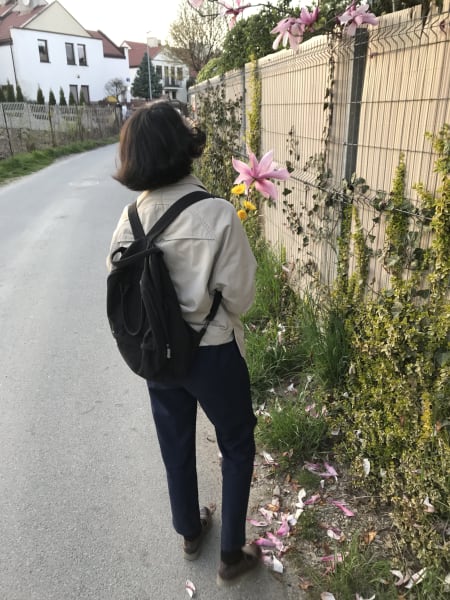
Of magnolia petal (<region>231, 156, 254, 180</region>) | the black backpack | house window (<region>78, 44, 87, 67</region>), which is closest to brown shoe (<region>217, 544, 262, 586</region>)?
the black backpack

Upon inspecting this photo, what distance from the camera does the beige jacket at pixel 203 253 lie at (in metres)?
1.70

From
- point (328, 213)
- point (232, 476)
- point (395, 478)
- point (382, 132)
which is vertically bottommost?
point (395, 478)

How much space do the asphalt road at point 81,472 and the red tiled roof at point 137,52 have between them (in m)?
60.5

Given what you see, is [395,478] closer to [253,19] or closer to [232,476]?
[232,476]

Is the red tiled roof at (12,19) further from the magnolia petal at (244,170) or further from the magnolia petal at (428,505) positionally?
the magnolia petal at (428,505)

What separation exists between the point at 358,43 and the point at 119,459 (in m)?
2.69

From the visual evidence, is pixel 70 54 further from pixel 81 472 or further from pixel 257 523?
pixel 257 523

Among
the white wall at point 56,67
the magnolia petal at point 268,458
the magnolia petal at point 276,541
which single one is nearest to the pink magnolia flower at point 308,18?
the magnolia petal at point 268,458

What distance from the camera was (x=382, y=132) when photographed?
2.43 m

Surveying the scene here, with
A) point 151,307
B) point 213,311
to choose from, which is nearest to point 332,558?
point 213,311

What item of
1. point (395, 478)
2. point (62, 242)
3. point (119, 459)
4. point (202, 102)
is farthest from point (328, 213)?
point (202, 102)

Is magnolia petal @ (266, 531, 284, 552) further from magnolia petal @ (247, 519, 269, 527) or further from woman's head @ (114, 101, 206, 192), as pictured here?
woman's head @ (114, 101, 206, 192)

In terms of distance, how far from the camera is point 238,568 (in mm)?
2100

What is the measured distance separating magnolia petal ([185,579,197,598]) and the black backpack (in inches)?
37.6
